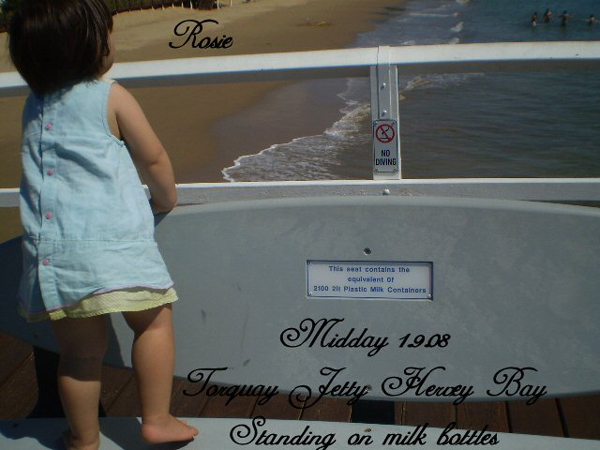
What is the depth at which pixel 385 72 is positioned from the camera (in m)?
2.10

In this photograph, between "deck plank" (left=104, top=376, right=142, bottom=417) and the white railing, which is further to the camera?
"deck plank" (left=104, top=376, right=142, bottom=417)

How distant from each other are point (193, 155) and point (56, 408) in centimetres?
744

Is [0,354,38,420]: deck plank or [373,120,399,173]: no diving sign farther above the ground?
[373,120,399,173]: no diving sign

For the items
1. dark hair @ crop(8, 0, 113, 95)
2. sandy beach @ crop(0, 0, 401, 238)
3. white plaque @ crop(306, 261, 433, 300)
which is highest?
dark hair @ crop(8, 0, 113, 95)

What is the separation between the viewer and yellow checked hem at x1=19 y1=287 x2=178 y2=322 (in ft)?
6.03

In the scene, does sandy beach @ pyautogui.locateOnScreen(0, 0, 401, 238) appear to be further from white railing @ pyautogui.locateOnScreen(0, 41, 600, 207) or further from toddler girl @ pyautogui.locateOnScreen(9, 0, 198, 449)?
white railing @ pyautogui.locateOnScreen(0, 41, 600, 207)

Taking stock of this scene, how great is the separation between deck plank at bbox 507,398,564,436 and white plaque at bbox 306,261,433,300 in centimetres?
78

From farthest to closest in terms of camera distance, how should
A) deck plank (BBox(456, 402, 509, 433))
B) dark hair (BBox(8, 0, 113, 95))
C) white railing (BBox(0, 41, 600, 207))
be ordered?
deck plank (BBox(456, 402, 509, 433)), white railing (BBox(0, 41, 600, 207)), dark hair (BBox(8, 0, 113, 95))

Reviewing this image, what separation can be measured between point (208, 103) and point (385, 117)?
1122 cm

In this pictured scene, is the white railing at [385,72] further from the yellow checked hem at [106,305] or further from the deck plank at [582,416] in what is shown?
the deck plank at [582,416]

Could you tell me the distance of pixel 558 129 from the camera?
10547 mm

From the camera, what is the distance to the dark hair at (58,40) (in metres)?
1.79

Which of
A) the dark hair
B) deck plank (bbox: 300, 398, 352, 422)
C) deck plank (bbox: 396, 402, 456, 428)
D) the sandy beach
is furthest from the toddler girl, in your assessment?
deck plank (bbox: 396, 402, 456, 428)

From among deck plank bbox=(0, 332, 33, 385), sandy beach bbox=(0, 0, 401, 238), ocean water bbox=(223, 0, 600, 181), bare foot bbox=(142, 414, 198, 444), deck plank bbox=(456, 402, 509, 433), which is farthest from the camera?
sandy beach bbox=(0, 0, 401, 238)
